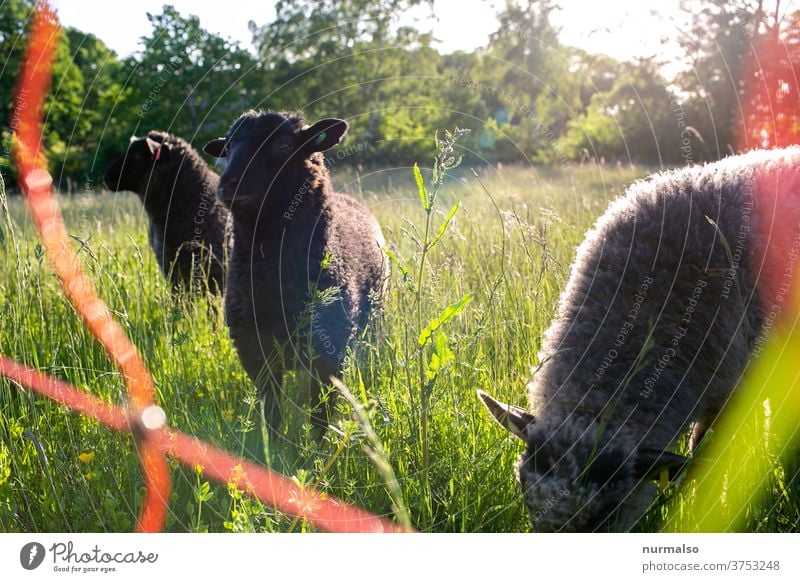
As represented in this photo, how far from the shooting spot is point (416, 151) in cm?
882

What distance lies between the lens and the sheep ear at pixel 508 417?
2896mm

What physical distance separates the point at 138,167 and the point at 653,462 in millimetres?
7337

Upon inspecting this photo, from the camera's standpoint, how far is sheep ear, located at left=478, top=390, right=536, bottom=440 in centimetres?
290

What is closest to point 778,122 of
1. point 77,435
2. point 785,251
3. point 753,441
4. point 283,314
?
point 785,251

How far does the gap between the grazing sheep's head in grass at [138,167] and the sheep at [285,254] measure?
11.1 feet

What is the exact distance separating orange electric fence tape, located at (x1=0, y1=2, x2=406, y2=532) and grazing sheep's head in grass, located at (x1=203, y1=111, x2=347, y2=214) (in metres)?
1.27

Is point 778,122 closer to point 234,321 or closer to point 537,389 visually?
point 537,389

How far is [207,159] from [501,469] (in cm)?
723

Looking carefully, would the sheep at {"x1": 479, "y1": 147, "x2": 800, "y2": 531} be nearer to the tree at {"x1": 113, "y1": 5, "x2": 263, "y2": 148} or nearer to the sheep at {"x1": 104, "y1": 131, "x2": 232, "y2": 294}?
the tree at {"x1": 113, "y1": 5, "x2": 263, "y2": 148}

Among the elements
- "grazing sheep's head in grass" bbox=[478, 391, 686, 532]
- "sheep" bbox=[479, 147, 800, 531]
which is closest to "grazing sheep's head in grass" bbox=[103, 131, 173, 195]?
"sheep" bbox=[479, 147, 800, 531]

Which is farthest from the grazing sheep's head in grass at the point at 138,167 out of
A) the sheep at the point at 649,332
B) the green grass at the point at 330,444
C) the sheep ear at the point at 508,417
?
the sheep ear at the point at 508,417

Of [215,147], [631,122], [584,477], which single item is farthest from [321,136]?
[631,122]

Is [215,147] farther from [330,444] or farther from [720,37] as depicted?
[720,37]

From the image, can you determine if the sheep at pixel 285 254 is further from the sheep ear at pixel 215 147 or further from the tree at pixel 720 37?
the tree at pixel 720 37
